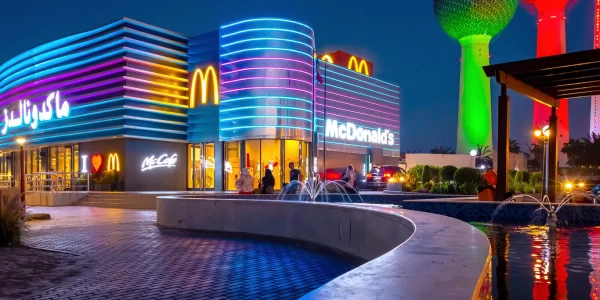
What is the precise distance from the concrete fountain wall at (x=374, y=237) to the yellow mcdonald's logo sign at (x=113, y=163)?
21.0 m

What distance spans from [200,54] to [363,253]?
3081 cm

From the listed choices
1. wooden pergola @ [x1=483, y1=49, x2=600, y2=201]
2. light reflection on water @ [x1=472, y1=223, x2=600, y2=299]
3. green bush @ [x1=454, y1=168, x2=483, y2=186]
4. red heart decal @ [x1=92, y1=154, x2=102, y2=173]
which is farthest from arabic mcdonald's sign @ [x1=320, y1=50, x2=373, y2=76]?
light reflection on water @ [x1=472, y1=223, x2=600, y2=299]

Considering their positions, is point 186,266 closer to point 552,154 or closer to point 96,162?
point 552,154

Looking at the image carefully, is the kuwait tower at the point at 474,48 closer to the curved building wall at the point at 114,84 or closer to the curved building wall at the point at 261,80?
the curved building wall at the point at 261,80

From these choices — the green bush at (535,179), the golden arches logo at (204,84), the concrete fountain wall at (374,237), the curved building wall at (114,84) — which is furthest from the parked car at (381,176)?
the concrete fountain wall at (374,237)

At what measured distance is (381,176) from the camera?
4019 cm

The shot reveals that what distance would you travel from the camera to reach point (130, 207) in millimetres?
27859

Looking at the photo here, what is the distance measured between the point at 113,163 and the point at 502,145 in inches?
1098

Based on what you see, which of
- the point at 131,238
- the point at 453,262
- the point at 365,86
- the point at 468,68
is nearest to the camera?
the point at 453,262

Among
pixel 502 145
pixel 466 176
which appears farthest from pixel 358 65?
pixel 502 145

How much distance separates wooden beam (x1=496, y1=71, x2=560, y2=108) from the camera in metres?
15.8

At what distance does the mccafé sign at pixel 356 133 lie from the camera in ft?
158

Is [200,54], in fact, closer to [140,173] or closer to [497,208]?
[140,173]

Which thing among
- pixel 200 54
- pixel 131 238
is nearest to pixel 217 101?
pixel 200 54
